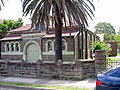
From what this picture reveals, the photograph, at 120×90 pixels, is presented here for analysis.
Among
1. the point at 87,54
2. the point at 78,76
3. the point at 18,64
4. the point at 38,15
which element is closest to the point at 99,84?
the point at 78,76

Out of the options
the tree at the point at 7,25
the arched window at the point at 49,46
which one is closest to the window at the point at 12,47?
the arched window at the point at 49,46

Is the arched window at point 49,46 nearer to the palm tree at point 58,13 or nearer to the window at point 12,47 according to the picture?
the window at point 12,47

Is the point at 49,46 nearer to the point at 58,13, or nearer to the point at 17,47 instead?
the point at 17,47

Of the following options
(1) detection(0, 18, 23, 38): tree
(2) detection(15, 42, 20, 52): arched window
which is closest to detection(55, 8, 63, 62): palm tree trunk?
(2) detection(15, 42, 20, 52): arched window

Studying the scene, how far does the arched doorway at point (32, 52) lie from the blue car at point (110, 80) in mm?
19664

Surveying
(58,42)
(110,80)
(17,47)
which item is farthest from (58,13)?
(17,47)

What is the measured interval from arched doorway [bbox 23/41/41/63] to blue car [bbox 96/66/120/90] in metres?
19.7

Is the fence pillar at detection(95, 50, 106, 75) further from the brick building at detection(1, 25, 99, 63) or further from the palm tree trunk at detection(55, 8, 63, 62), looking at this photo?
the brick building at detection(1, 25, 99, 63)

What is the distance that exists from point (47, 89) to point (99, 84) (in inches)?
133

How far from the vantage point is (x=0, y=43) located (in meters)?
31.6

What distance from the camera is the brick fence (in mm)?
11719

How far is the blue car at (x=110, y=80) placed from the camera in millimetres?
6297

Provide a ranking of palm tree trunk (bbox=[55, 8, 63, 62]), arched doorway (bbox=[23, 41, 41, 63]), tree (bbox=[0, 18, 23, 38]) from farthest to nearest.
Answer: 1. tree (bbox=[0, 18, 23, 38])
2. arched doorway (bbox=[23, 41, 41, 63])
3. palm tree trunk (bbox=[55, 8, 63, 62])

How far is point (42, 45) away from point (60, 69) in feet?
45.2
